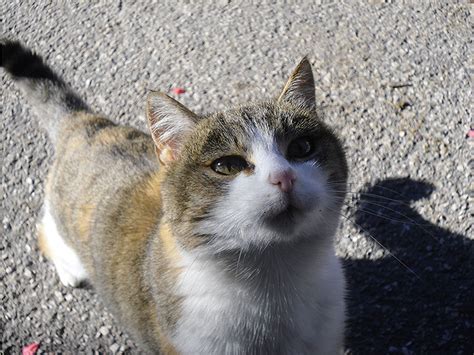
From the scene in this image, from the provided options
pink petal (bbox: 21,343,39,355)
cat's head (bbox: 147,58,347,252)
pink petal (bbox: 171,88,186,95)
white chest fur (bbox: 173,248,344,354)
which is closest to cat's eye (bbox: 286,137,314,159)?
cat's head (bbox: 147,58,347,252)

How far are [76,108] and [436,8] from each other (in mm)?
2784

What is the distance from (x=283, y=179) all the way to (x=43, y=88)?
1.95 metres

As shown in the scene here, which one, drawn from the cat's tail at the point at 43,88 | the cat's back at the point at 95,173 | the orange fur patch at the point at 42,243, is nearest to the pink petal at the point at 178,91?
the cat's tail at the point at 43,88

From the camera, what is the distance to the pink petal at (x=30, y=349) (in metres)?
3.02

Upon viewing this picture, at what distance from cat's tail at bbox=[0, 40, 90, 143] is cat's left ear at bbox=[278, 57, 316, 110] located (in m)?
1.50

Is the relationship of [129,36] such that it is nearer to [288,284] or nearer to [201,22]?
[201,22]

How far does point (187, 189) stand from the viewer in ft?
6.69


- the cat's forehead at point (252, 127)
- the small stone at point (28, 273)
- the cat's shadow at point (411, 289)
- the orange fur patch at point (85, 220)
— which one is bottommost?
the small stone at point (28, 273)

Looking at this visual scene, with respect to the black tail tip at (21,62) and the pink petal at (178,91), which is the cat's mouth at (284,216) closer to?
the black tail tip at (21,62)

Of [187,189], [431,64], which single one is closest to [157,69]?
[431,64]

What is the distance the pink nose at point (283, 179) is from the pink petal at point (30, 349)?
1871 mm

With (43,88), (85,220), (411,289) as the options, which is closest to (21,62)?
(43,88)

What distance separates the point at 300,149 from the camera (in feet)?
6.84

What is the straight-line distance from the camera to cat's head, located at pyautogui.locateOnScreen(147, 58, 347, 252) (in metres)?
1.87
